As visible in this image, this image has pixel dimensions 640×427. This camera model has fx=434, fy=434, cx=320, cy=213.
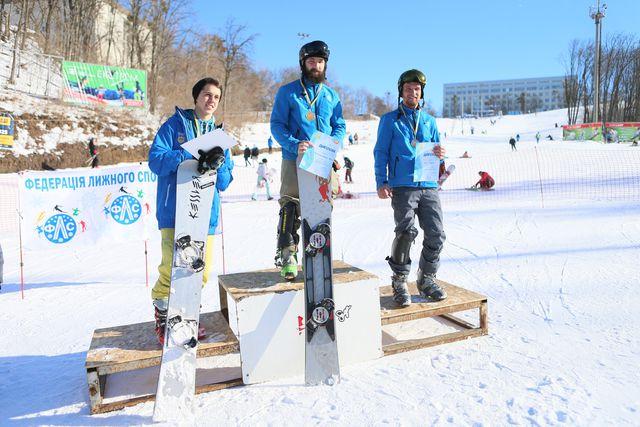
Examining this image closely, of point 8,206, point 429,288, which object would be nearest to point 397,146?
point 429,288

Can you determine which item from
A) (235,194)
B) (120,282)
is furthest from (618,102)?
(120,282)

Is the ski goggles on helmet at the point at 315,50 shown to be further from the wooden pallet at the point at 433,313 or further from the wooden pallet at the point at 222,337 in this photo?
the wooden pallet at the point at 433,313

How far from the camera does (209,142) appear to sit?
9.54 feet

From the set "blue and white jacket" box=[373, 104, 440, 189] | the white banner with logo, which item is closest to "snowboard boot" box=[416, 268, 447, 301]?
"blue and white jacket" box=[373, 104, 440, 189]

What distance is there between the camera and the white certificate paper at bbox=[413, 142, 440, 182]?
3.76 m

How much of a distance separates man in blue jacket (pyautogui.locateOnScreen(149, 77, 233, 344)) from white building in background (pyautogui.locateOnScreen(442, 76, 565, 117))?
137416 mm

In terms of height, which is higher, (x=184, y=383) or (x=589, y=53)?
(x=589, y=53)

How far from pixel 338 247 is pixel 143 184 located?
11.3 ft

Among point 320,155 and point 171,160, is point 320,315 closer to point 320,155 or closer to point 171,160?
point 320,155

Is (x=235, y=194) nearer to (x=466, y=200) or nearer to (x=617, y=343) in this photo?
(x=466, y=200)

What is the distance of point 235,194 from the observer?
17359mm

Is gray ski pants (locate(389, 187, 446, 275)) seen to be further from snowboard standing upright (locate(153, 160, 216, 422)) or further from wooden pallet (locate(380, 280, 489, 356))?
snowboard standing upright (locate(153, 160, 216, 422))

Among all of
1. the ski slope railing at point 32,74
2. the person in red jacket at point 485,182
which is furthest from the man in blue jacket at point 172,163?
the ski slope railing at point 32,74

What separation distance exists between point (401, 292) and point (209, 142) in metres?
2.07
